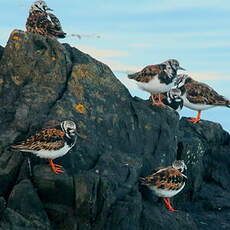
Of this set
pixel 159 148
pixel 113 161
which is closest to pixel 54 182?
pixel 113 161

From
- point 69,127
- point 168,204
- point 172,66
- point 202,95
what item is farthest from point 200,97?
point 69,127

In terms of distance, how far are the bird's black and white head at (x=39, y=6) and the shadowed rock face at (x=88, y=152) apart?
10.1 feet

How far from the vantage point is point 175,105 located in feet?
91.0

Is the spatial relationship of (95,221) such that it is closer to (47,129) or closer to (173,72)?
(47,129)

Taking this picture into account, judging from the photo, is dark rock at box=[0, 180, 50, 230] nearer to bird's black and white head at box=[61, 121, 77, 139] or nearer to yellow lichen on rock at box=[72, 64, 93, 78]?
bird's black and white head at box=[61, 121, 77, 139]

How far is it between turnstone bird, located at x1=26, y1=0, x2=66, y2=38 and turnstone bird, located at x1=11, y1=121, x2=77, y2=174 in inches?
267

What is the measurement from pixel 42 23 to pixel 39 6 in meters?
1.51

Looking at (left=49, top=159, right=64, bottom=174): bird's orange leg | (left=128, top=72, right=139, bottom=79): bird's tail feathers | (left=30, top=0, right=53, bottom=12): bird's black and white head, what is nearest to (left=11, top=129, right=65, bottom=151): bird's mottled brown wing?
(left=49, top=159, right=64, bottom=174): bird's orange leg

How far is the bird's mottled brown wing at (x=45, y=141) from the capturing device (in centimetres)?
1806

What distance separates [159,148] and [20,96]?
5590 millimetres

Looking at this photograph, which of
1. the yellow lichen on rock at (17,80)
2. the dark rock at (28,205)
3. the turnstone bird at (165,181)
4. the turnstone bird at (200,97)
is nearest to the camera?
the dark rock at (28,205)

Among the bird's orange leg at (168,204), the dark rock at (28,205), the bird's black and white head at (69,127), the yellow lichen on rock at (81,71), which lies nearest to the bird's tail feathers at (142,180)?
the bird's orange leg at (168,204)

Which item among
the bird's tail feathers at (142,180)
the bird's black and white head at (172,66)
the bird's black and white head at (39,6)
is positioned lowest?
the bird's tail feathers at (142,180)

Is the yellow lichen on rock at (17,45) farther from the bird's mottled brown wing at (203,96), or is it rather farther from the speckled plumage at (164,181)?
the bird's mottled brown wing at (203,96)
